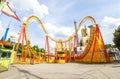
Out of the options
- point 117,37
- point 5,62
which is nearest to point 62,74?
point 5,62

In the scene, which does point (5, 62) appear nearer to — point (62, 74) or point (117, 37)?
point (62, 74)

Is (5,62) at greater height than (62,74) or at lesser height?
greater

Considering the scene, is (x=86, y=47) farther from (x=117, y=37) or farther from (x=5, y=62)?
(x=5, y=62)

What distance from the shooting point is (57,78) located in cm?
1284

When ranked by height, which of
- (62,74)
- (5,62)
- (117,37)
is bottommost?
(62,74)

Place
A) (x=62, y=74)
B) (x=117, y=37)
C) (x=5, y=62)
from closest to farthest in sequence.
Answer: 1. (x=62, y=74)
2. (x=5, y=62)
3. (x=117, y=37)

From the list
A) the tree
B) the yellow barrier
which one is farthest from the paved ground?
the tree

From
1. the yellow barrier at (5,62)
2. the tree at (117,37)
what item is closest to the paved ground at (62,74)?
the yellow barrier at (5,62)

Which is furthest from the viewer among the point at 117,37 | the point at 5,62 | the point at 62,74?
the point at 117,37

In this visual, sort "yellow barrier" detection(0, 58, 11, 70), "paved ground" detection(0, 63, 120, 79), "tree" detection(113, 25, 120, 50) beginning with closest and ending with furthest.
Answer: "paved ground" detection(0, 63, 120, 79)
"yellow barrier" detection(0, 58, 11, 70)
"tree" detection(113, 25, 120, 50)

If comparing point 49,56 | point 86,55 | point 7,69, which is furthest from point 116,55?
point 7,69

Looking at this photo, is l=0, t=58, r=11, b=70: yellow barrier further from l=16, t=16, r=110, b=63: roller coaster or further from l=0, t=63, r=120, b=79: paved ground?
l=16, t=16, r=110, b=63: roller coaster

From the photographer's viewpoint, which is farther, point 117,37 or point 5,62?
point 117,37

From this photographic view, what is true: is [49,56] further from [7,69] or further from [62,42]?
[7,69]
